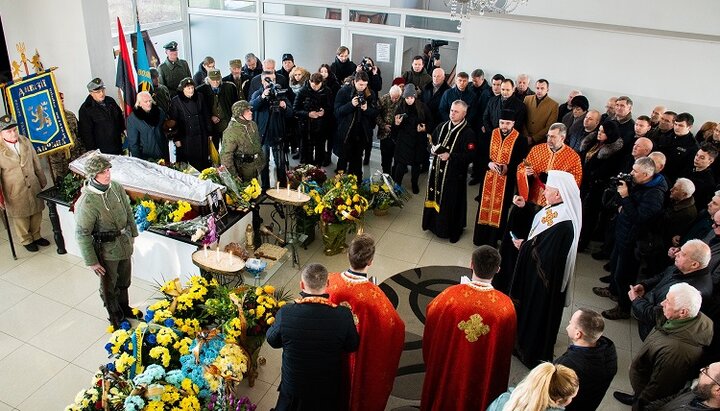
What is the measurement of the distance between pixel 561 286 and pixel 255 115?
16.0 ft

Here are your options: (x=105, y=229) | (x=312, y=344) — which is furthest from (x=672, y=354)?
(x=105, y=229)

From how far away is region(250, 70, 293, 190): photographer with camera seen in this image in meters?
7.83

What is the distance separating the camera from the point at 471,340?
3.96 meters

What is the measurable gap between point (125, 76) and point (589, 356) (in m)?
6.93

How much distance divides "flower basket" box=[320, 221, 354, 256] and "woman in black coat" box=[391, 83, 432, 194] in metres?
1.73

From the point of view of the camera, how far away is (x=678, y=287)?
3.83 m

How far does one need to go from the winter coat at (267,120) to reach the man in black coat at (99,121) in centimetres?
176

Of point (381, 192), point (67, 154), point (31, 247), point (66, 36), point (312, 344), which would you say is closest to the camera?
point (312, 344)

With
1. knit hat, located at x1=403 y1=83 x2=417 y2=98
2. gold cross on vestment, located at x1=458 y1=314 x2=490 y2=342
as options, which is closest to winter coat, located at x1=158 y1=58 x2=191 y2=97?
knit hat, located at x1=403 y1=83 x2=417 y2=98

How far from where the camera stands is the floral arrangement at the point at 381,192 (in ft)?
25.6

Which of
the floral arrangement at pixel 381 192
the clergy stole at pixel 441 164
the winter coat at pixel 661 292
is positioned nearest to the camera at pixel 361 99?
the floral arrangement at pixel 381 192

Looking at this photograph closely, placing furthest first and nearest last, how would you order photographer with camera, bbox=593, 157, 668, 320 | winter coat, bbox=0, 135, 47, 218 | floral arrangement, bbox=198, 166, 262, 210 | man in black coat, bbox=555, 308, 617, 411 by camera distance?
floral arrangement, bbox=198, 166, 262, 210 → winter coat, bbox=0, 135, 47, 218 → photographer with camera, bbox=593, 157, 668, 320 → man in black coat, bbox=555, 308, 617, 411

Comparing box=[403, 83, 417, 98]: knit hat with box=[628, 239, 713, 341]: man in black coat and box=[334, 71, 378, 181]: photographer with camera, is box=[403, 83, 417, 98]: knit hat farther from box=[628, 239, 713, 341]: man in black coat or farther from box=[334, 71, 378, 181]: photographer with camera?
box=[628, 239, 713, 341]: man in black coat

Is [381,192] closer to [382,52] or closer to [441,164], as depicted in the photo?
[441,164]
